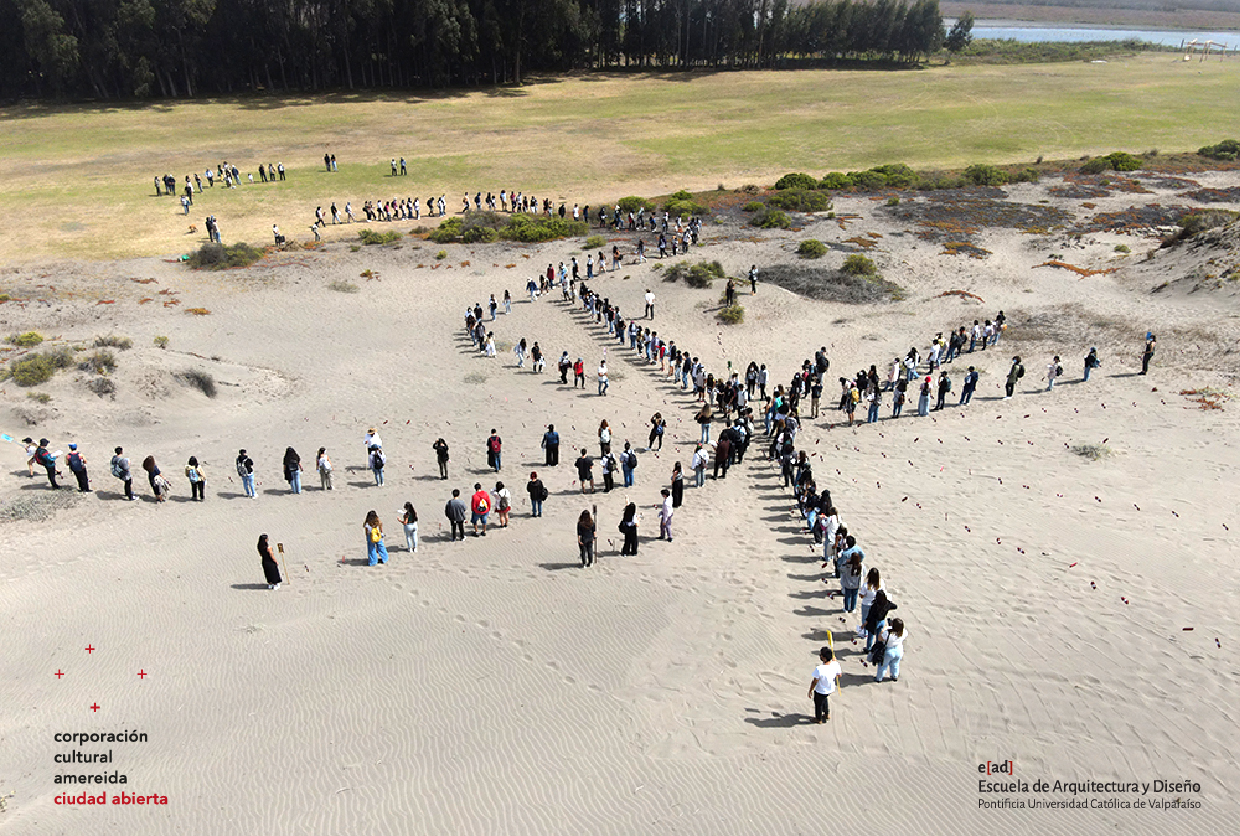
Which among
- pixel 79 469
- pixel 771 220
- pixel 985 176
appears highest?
A: pixel 985 176

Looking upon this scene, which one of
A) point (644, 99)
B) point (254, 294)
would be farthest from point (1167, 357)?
point (644, 99)

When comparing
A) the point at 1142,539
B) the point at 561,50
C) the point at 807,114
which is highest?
the point at 561,50

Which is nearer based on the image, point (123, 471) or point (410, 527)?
point (410, 527)

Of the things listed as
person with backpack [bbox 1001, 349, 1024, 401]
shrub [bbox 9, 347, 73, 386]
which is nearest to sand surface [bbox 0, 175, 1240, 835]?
person with backpack [bbox 1001, 349, 1024, 401]

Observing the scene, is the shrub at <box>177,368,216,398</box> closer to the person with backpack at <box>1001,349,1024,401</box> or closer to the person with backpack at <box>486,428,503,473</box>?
the person with backpack at <box>486,428,503,473</box>

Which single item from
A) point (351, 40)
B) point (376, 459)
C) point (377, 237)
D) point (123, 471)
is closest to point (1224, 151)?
point (377, 237)

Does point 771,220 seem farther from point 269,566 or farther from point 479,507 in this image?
point 269,566

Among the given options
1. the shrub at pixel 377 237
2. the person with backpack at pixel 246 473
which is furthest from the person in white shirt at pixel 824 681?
the shrub at pixel 377 237

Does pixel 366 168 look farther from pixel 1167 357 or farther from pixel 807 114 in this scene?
pixel 1167 357
